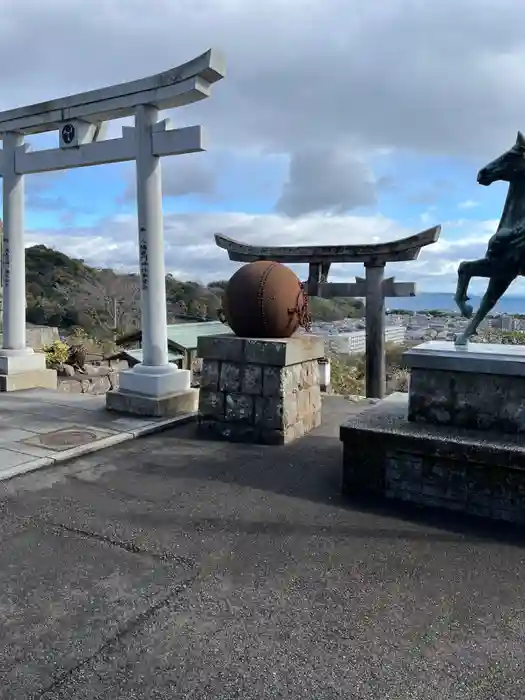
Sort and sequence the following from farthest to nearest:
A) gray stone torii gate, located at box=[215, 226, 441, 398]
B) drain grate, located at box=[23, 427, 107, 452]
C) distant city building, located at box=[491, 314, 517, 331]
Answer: distant city building, located at box=[491, 314, 517, 331]
gray stone torii gate, located at box=[215, 226, 441, 398]
drain grate, located at box=[23, 427, 107, 452]

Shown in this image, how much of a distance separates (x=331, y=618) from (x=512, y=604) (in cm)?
95

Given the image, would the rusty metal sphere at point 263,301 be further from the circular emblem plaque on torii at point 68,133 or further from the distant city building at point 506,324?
the distant city building at point 506,324

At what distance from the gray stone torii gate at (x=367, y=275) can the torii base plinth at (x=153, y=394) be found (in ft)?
14.9

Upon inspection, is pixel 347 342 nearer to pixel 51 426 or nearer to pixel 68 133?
pixel 68 133

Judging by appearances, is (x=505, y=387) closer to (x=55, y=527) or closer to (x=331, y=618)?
(x=331, y=618)

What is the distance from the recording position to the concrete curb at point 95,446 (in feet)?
14.8

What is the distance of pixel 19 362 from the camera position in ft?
26.9

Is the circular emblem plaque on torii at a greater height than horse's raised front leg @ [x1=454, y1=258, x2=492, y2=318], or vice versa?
the circular emblem plaque on torii

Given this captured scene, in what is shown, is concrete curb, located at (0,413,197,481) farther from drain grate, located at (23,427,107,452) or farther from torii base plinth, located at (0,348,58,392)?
torii base plinth, located at (0,348,58,392)

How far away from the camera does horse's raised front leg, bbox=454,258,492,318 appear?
432cm

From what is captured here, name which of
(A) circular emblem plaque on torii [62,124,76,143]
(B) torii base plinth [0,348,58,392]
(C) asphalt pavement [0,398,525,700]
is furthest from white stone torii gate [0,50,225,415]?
(C) asphalt pavement [0,398,525,700]

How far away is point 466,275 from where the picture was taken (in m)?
A: 4.40

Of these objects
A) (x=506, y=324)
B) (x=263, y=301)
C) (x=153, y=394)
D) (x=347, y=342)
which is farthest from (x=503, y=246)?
(x=347, y=342)

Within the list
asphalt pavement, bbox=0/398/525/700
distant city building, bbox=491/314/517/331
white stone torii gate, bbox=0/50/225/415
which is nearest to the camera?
asphalt pavement, bbox=0/398/525/700
